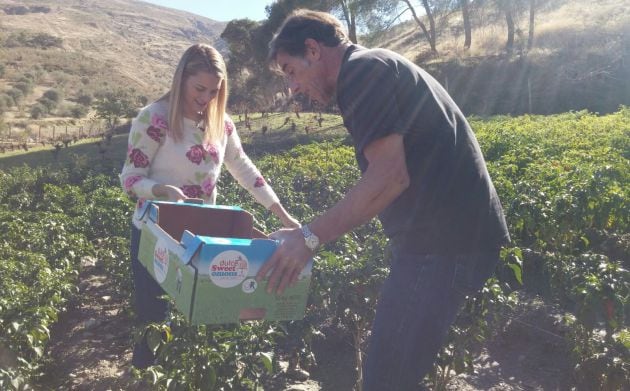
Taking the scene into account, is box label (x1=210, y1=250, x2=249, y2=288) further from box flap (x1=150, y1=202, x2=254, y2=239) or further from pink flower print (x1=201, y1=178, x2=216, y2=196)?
pink flower print (x1=201, y1=178, x2=216, y2=196)

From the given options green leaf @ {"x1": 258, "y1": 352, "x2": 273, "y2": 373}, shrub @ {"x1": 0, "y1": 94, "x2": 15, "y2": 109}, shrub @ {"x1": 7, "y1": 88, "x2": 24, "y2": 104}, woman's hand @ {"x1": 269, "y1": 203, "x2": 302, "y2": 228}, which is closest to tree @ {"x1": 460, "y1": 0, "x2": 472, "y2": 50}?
woman's hand @ {"x1": 269, "y1": 203, "x2": 302, "y2": 228}

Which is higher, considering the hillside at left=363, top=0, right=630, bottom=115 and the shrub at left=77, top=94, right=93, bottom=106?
the hillside at left=363, top=0, right=630, bottom=115

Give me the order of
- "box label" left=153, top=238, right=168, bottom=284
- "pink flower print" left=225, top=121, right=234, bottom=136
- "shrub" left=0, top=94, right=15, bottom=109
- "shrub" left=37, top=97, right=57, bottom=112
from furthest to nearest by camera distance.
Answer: "shrub" left=37, top=97, right=57, bottom=112 < "shrub" left=0, top=94, right=15, bottom=109 < "pink flower print" left=225, top=121, right=234, bottom=136 < "box label" left=153, top=238, right=168, bottom=284

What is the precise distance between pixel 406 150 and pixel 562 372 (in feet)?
8.10

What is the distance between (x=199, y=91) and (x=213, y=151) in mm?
284

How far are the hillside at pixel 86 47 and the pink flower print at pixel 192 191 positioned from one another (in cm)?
3959

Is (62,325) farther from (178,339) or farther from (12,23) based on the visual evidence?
(12,23)

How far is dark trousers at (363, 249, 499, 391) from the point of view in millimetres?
1806

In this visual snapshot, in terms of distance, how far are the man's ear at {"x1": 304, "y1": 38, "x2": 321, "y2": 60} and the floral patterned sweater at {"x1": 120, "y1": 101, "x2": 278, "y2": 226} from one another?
3.31 feet

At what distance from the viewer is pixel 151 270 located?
222 cm

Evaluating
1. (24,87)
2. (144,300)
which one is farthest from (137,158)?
(24,87)

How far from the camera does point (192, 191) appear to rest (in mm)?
2785

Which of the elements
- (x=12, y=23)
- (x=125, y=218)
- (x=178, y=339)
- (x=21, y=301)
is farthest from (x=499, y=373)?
(x=12, y=23)

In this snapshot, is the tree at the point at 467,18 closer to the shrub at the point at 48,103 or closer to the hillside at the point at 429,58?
the hillside at the point at 429,58
